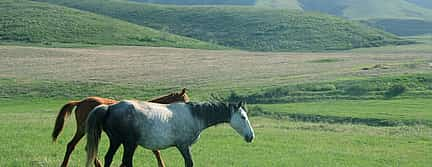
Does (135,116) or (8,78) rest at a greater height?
(135,116)

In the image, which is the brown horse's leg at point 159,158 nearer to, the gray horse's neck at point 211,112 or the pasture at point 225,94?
the pasture at point 225,94

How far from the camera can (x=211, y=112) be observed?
12.6 meters

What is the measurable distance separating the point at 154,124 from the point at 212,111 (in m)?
1.38

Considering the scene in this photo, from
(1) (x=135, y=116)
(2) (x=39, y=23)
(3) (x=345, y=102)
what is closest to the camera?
(1) (x=135, y=116)

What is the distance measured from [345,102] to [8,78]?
25717 mm

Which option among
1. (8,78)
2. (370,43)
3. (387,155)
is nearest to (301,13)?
(370,43)

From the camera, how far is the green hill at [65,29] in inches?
4163

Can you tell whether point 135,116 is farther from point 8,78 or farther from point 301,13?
point 301,13

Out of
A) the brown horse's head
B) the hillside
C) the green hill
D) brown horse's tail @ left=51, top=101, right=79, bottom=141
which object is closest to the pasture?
brown horse's tail @ left=51, top=101, right=79, bottom=141

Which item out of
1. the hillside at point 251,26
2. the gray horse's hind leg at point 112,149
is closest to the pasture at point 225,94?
the gray horse's hind leg at point 112,149

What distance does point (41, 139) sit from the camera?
19.1 m

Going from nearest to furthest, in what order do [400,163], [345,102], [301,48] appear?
[400,163]
[345,102]
[301,48]

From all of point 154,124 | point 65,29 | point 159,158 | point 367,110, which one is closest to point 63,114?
point 159,158

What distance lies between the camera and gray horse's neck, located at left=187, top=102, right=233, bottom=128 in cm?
1248
